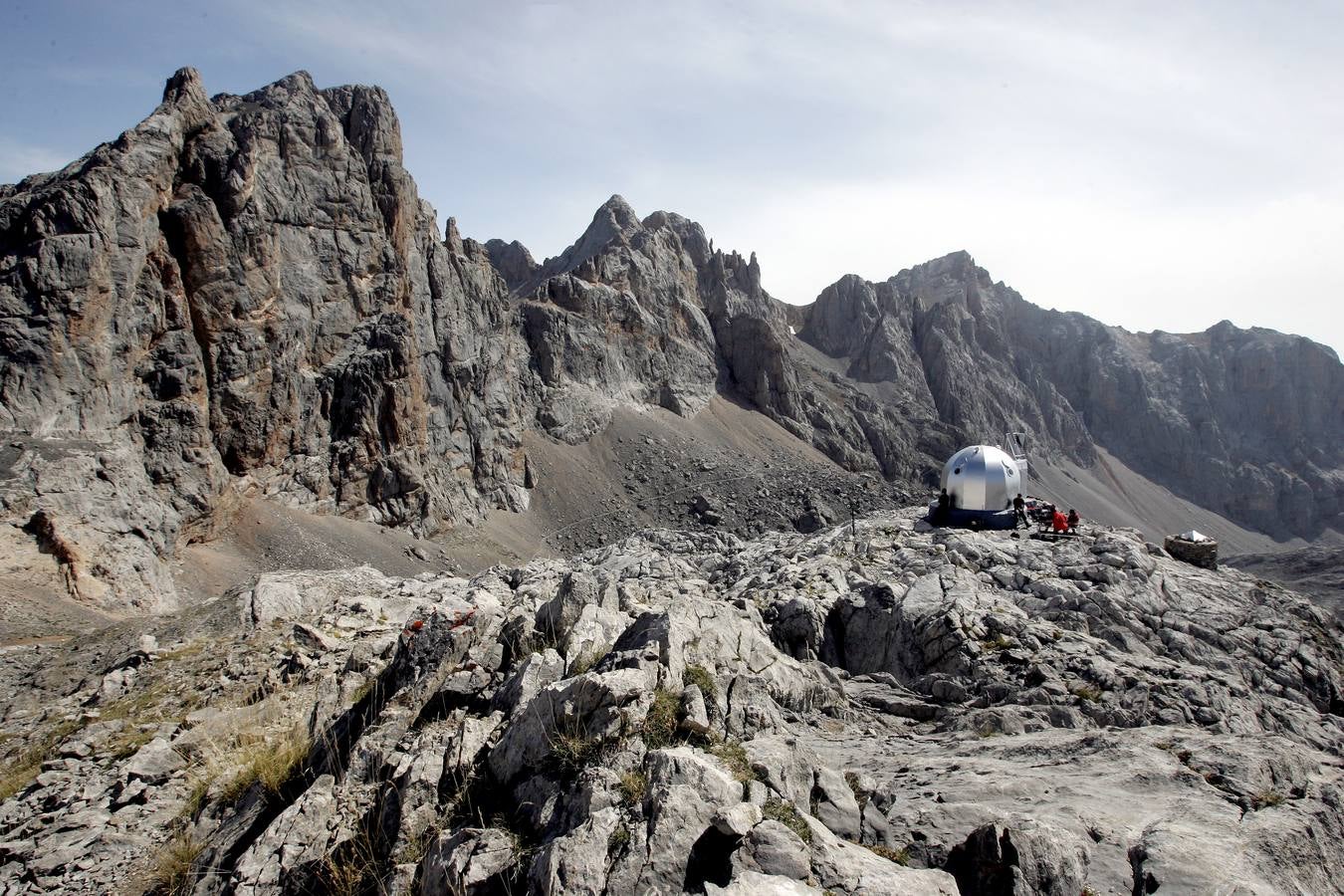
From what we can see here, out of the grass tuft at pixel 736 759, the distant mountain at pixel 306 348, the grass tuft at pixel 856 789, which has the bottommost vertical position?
the grass tuft at pixel 856 789

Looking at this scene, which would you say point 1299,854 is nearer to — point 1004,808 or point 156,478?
point 1004,808

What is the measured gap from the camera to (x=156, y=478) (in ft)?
131

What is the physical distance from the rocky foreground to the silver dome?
12371 millimetres

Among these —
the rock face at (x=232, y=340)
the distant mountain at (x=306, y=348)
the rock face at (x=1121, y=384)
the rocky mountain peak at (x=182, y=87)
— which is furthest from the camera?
the rock face at (x=1121, y=384)

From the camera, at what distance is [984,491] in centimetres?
2534

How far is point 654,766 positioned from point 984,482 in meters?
23.0

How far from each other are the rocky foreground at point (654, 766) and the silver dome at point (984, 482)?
12.4m

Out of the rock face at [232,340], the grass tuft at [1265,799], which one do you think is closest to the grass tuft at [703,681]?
the grass tuft at [1265,799]

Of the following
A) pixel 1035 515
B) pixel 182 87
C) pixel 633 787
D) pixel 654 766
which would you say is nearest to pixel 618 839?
pixel 633 787

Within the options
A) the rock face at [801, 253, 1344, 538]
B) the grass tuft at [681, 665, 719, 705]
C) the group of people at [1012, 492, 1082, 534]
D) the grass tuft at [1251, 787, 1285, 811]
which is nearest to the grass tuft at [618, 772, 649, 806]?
the grass tuft at [681, 665, 719, 705]

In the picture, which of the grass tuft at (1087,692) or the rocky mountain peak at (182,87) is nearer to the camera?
the grass tuft at (1087,692)

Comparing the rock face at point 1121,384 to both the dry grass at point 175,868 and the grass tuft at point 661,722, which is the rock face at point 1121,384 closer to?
the grass tuft at point 661,722

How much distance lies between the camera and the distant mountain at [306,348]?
115 ft

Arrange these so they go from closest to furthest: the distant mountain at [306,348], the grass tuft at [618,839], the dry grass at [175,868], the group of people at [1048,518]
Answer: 1. the grass tuft at [618,839]
2. the dry grass at [175,868]
3. the group of people at [1048,518]
4. the distant mountain at [306,348]
